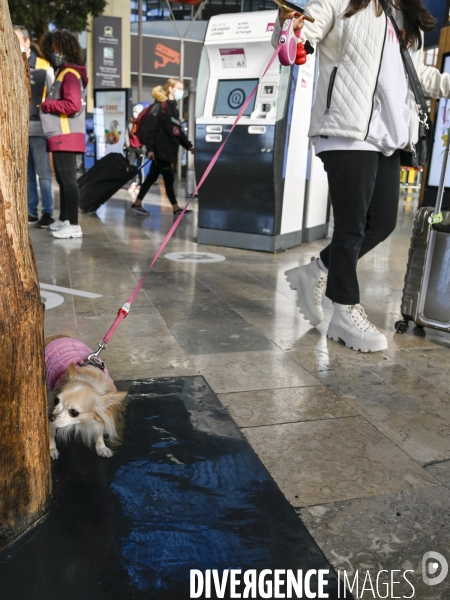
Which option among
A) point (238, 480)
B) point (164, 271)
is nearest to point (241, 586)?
point (238, 480)

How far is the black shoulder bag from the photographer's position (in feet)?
9.49

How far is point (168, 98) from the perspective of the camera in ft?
28.0

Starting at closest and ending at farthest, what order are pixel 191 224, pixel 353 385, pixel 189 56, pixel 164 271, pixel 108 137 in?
1. pixel 353 385
2. pixel 164 271
3. pixel 191 224
4. pixel 108 137
5. pixel 189 56

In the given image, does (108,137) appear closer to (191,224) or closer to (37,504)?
(191,224)

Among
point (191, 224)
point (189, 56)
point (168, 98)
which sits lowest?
point (191, 224)

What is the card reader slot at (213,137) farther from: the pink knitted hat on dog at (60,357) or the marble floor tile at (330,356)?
the pink knitted hat on dog at (60,357)

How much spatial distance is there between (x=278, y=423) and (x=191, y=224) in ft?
20.1

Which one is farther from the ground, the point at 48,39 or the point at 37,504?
the point at 48,39

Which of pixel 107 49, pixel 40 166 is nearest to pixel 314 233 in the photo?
pixel 40 166

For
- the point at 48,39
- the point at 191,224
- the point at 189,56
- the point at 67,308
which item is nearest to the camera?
the point at 67,308

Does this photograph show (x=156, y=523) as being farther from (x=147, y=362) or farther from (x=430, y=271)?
(x=430, y=271)

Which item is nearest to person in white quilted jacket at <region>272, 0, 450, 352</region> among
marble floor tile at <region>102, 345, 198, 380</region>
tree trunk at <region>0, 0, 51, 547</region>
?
marble floor tile at <region>102, 345, 198, 380</region>

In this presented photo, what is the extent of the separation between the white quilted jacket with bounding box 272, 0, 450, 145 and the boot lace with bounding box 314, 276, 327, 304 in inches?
33.9

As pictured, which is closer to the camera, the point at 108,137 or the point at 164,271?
the point at 164,271
